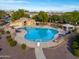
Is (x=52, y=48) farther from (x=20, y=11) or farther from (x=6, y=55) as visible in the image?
(x=20, y=11)

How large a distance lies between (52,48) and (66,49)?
1916 mm

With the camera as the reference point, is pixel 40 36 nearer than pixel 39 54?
No

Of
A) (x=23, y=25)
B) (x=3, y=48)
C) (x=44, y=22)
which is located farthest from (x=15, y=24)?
(x=3, y=48)

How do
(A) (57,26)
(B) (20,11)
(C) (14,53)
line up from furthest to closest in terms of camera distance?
(B) (20,11) → (A) (57,26) → (C) (14,53)

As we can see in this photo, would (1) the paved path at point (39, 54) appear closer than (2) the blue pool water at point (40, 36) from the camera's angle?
Yes

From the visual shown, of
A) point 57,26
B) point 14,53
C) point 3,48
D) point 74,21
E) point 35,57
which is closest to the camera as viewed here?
point 35,57

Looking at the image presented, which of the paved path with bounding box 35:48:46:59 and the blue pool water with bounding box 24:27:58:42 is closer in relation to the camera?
the paved path with bounding box 35:48:46:59

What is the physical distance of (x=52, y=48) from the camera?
2325 cm

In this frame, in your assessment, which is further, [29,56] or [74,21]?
[74,21]

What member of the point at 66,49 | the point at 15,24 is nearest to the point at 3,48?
the point at 66,49

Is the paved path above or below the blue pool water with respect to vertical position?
above

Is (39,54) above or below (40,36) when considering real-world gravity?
above

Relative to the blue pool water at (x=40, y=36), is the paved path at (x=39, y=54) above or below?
above

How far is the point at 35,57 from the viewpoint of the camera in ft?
61.0
